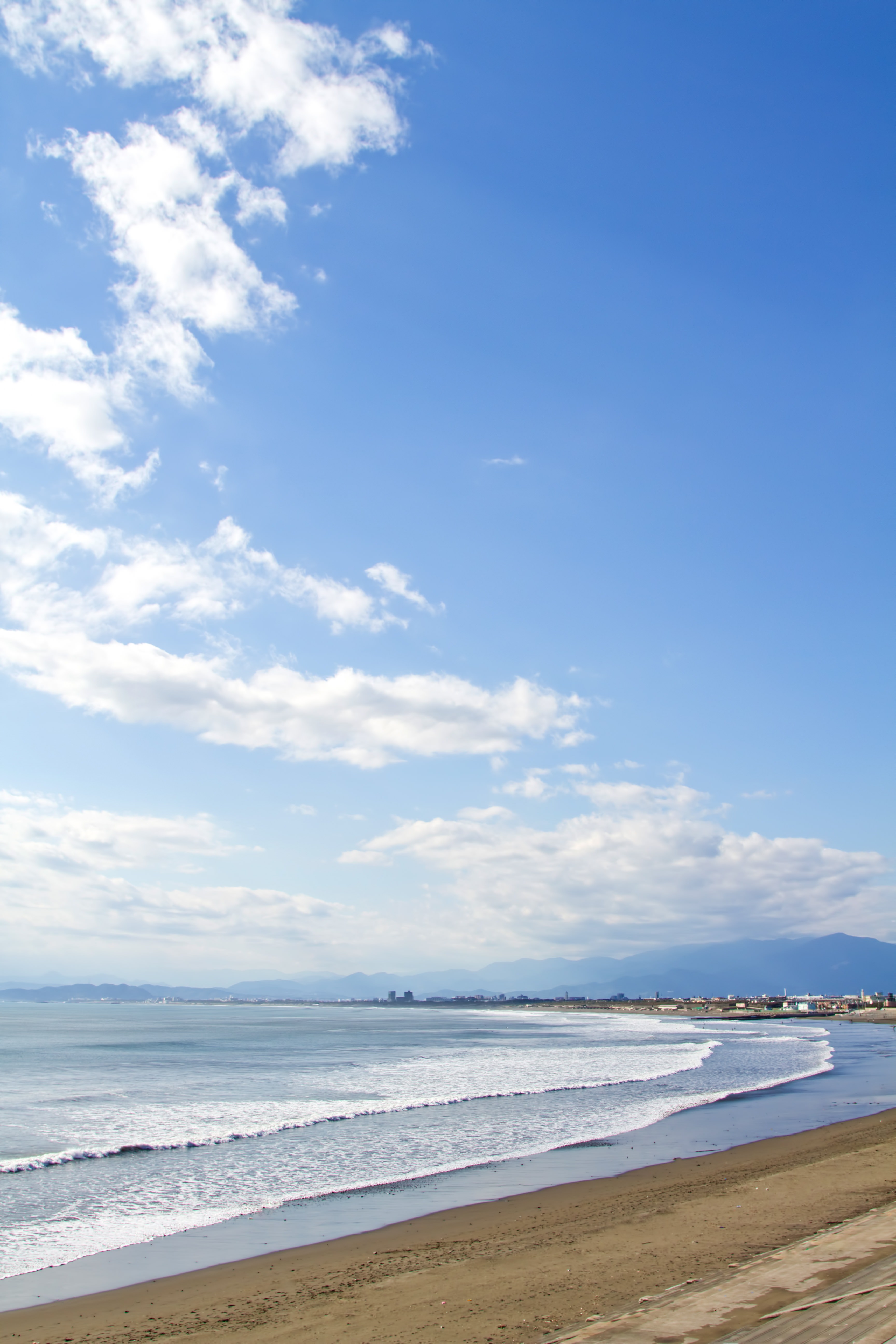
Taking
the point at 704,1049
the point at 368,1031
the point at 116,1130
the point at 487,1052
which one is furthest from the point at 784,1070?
the point at 368,1031

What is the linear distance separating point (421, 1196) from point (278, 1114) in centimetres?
1336

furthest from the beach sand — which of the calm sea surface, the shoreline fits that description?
the calm sea surface

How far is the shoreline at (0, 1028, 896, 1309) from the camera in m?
12.0

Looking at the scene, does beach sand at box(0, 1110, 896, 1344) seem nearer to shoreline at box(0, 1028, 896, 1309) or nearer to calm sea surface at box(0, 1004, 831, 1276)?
shoreline at box(0, 1028, 896, 1309)

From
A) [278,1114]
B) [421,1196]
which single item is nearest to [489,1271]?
[421,1196]

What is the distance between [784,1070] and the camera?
44.2m

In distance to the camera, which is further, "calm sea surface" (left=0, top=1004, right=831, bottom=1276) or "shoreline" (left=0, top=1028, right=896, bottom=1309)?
"calm sea surface" (left=0, top=1004, right=831, bottom=1276)

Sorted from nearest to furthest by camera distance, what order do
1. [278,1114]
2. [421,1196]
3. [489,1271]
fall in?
[489,1271] < [421,1196] < [278,1114]

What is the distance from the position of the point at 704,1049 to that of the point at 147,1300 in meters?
59.5

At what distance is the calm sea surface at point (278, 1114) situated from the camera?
16.2m

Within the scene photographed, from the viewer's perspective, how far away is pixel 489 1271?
36.7 ft

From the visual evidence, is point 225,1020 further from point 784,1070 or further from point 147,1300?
point 147,1300

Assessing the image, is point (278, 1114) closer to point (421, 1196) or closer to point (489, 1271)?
point (421, 1196)

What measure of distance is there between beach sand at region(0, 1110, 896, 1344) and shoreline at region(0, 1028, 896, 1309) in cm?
53
